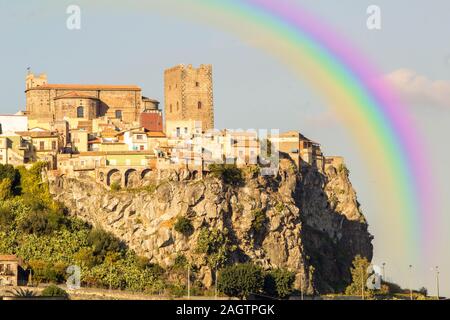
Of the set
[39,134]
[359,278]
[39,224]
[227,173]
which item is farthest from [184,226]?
[359,278]

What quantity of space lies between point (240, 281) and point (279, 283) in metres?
5.13

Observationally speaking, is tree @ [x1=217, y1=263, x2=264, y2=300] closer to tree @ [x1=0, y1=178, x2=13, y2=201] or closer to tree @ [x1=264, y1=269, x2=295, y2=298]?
tree @ [x1=264, y1=269, x2=295, y2=298]

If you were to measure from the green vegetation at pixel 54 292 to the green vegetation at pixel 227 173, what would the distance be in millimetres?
20674

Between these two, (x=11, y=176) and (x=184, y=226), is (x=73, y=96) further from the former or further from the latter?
(x=184, y=226)

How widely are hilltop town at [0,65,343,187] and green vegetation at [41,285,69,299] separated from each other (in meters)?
16.8

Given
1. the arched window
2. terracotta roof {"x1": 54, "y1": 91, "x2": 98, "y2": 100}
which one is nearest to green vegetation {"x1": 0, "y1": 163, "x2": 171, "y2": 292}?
the arched window

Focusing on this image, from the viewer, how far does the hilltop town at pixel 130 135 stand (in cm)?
16700

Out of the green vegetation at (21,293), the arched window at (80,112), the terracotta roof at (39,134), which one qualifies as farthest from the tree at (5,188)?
the arched window at (80,112)

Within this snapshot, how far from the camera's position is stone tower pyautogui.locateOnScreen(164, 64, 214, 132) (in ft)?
595

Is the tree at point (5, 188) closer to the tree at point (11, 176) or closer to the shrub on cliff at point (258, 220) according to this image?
the tree at point (11, 176)

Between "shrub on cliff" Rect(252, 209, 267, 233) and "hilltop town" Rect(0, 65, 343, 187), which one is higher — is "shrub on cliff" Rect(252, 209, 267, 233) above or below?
below

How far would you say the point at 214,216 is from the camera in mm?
164875
